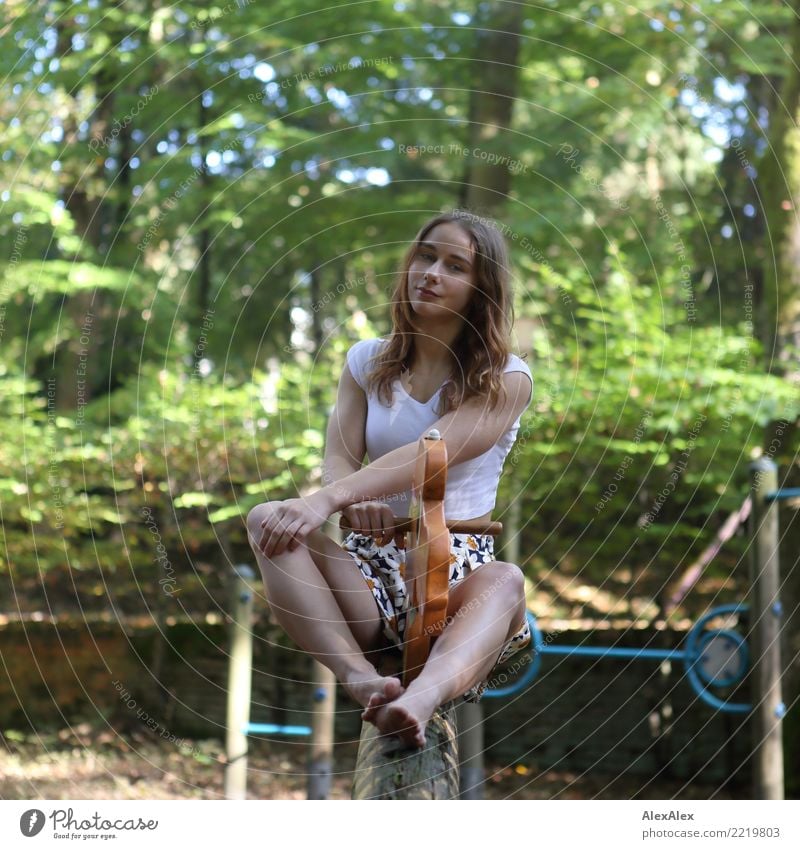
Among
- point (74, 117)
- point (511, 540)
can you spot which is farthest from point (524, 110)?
point (511, 540)

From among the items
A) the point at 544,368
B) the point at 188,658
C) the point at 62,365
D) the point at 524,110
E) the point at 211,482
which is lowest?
the point at 188,658

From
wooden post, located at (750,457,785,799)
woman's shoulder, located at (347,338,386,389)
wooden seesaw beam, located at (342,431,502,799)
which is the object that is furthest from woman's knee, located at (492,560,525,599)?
wooden post, located at (750,457,785,799)

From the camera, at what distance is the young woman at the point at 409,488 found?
2516 mm

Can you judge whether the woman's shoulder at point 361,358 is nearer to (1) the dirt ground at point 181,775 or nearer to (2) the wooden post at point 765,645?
(2) the wooden post at point 765,645

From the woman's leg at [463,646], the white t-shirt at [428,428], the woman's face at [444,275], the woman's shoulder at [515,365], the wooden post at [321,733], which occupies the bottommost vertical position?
the wooden post at [321,733]

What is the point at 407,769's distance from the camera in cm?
255

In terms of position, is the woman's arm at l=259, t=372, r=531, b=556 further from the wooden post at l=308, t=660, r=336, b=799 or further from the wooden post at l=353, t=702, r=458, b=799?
the wooden post at l=308, t=660, r=336, b=799

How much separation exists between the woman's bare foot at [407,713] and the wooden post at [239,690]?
3.03 meters

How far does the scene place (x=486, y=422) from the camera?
2803 millimetres

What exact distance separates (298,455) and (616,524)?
1915mm

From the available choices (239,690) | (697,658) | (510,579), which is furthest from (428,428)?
(697,658)

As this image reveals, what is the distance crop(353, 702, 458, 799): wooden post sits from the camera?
255cm

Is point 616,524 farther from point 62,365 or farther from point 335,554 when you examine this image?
point 62,365

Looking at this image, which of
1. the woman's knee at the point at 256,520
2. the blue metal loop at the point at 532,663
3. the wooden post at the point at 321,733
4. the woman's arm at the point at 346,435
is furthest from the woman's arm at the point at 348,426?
the wooden post at the point at 321,733
